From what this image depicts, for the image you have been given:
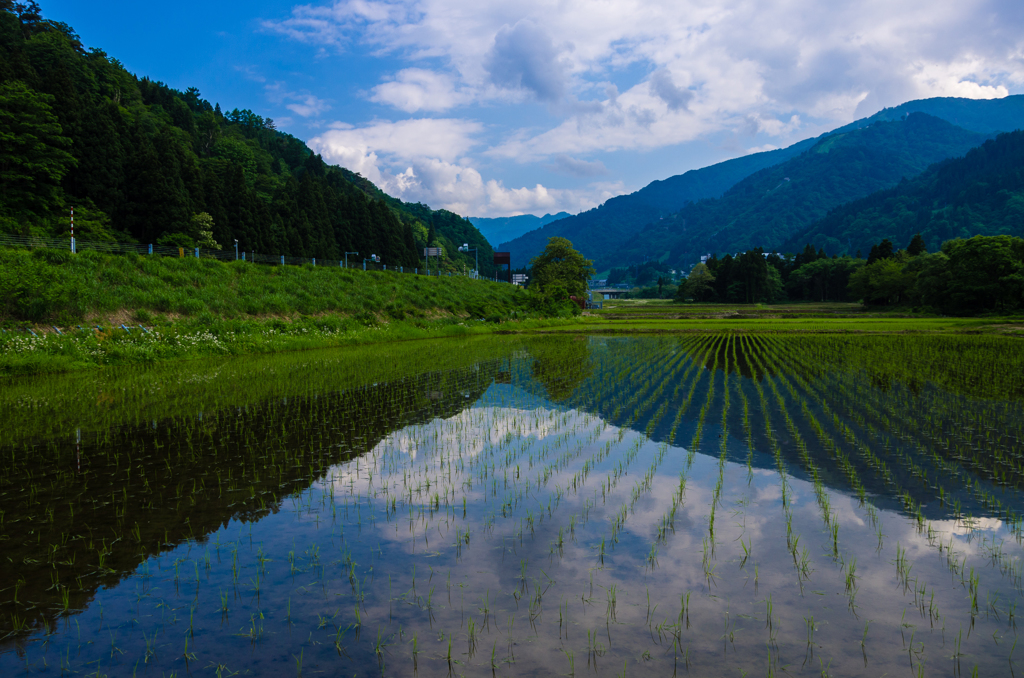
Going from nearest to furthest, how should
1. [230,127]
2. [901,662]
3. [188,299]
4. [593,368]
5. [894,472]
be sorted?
1. [901,662]
2. [894,472]
3. [593,368]
4. [188,299]
5. [230,127]

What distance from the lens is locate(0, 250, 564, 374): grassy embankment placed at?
18125mm

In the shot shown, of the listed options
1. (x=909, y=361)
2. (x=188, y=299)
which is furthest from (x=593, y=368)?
(x=188, y=299)

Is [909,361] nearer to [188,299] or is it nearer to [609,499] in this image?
[609,499]

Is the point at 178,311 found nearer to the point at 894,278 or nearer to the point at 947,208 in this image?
the point at 894,278

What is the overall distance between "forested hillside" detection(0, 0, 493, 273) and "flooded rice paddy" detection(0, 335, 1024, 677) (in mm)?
35930

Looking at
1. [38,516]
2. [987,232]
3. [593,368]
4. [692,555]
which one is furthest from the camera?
[987,232]

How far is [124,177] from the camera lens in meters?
42.8

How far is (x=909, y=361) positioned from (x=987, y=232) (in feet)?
483

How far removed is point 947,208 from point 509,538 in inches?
7338

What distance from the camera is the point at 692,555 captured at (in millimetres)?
4832

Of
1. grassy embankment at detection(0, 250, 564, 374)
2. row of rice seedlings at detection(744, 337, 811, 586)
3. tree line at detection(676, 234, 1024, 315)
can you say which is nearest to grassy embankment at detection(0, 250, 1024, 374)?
grassy embankment at detection(0, 250, 564, 374)

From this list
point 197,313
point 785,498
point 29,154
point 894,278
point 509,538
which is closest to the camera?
point 509,538

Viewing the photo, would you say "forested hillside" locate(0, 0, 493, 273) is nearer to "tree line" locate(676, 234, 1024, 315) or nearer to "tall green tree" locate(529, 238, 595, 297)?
"tall green tree" locate(529, 238, 595, 297)

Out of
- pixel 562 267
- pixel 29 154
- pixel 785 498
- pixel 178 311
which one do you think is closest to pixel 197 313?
pixel 178 311
